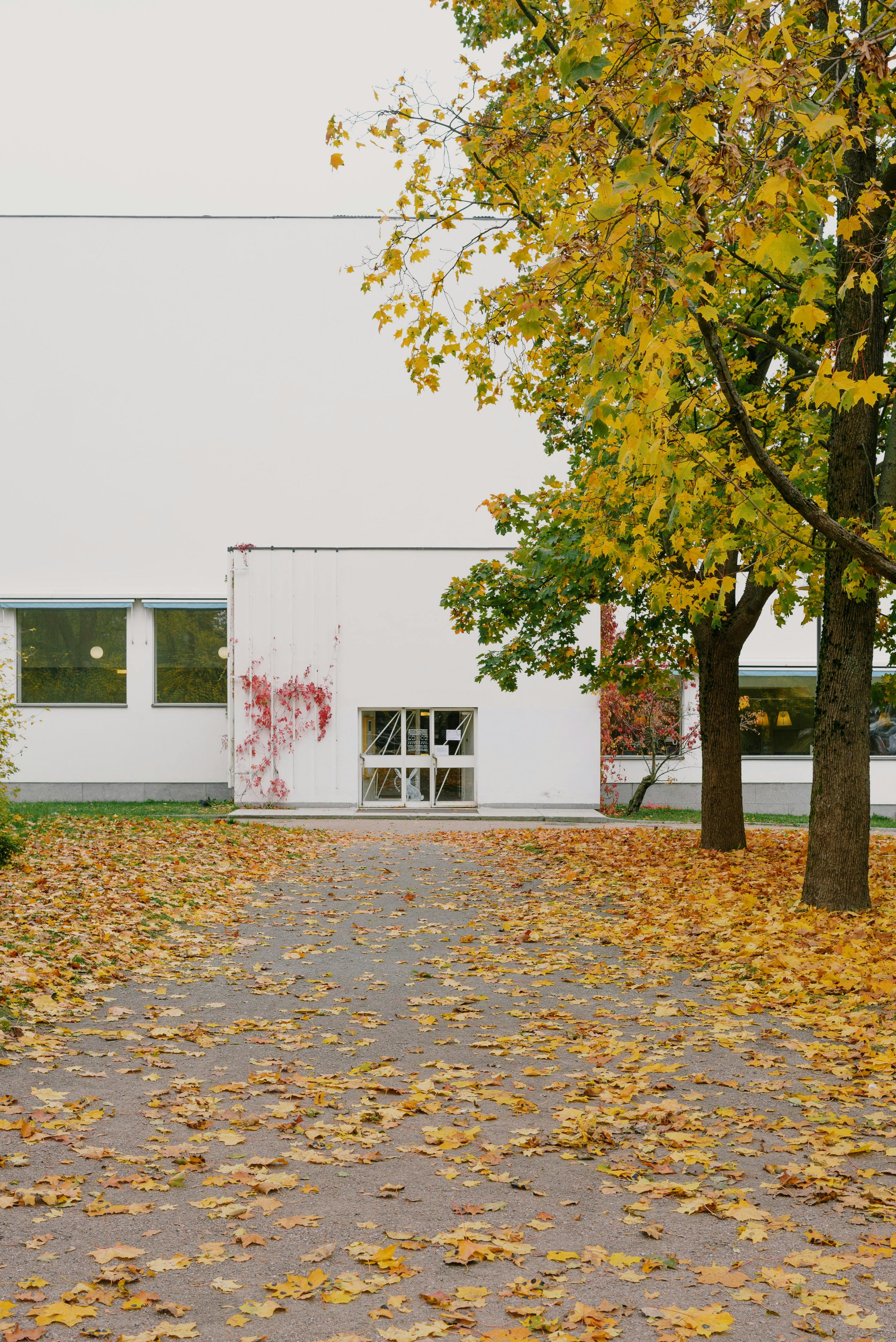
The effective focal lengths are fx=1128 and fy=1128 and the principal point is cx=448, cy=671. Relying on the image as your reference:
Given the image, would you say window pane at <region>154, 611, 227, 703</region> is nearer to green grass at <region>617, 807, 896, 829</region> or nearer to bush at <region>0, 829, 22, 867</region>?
green grass at <region>617, 807, 896, 829</region>

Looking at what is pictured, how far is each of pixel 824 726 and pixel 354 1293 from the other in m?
6.94

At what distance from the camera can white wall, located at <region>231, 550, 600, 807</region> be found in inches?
974

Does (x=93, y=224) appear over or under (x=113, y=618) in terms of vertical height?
over

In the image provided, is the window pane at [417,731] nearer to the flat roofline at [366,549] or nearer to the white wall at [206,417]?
the flat roofline at [366,549]

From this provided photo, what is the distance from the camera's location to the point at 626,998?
7.31 metres

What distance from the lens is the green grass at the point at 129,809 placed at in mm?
20203

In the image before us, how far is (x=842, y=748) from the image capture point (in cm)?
918

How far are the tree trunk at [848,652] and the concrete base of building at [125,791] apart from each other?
1942 centimetres

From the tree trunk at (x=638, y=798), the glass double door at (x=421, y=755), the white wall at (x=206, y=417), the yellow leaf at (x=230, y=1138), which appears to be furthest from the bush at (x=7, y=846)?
the white wall at (x=206, y=417)

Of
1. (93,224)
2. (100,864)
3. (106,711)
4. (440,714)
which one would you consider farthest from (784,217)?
(93,224)

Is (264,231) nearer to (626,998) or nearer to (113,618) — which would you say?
(113,618)

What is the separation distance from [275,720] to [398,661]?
3.00 m

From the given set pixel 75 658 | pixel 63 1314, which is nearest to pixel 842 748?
pixel 63 1314

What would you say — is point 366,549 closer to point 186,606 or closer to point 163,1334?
point 186,606
